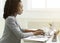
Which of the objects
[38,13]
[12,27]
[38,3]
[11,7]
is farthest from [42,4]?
[12,27]

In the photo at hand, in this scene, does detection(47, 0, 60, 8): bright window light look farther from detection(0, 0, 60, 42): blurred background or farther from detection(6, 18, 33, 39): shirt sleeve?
detection(6, 18, 33, 39): shirt sleeve

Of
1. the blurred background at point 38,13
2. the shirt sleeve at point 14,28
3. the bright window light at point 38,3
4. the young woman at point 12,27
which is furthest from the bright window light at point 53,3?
the shirt sleeve at point 14,28

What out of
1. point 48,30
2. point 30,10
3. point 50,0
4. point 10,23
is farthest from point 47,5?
point 10,23

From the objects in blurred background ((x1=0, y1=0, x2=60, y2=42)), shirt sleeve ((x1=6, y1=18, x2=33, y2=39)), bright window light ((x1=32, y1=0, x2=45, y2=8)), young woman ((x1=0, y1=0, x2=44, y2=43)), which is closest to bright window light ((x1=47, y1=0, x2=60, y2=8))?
blurred background ((x1=0, y1=0, x2=60, y2=42))

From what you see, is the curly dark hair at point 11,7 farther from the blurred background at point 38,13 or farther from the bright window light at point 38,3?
the bright window light at point 38,3

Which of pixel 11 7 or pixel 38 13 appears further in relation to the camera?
pixel 38 13

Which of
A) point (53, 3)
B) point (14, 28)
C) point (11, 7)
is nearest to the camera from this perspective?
point (14, 28)

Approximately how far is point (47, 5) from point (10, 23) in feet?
5.44

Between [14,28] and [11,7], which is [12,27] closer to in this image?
[14,28]

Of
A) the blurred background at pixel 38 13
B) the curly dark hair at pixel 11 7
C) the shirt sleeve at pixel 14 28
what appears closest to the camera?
the shirt sleeve at pixel 14 28

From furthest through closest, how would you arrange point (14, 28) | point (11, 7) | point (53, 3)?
point (53, 3)
point (11, 7)
point (14, 28)

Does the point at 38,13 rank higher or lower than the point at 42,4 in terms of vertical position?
lower

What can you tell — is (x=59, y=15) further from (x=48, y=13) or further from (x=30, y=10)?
(x=30, y=10)

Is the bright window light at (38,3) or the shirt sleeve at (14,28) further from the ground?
the bright window light at (38,3)
